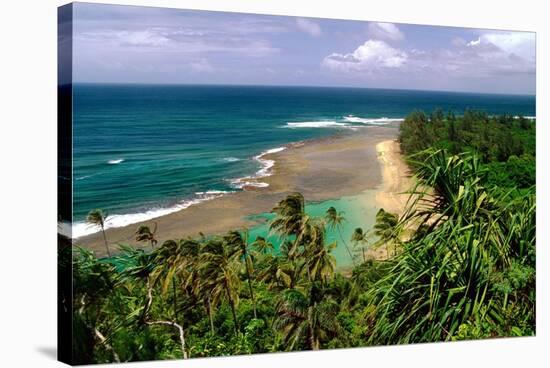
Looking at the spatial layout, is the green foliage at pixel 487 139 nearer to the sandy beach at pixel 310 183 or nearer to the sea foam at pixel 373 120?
the sea foam at pixel 373 120

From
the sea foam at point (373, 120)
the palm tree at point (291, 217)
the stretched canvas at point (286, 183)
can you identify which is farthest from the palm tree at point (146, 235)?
the sea foam at point (373, 120)

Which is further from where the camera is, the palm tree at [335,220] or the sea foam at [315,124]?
the sea foam at [315,124]

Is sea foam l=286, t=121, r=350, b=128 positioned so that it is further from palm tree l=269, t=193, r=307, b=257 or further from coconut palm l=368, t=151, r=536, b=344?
coconut palm l=368, t=151, r=536, b=344

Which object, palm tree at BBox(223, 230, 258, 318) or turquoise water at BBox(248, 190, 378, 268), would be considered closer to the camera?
palm tree at BBox(223, 230, 258, 318)

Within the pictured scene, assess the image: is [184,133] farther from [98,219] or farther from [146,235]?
[98,219]

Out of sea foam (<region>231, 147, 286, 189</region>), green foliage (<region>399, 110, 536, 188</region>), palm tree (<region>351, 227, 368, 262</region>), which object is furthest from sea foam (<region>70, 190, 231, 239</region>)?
green foliage (<region>399, 110, 536, 188</region>)

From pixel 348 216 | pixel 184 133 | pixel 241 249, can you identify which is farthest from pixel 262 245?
pixel 184 133

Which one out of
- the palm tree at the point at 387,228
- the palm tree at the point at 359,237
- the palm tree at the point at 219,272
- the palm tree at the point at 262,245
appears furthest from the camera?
the palm tree at the point at 387,228
